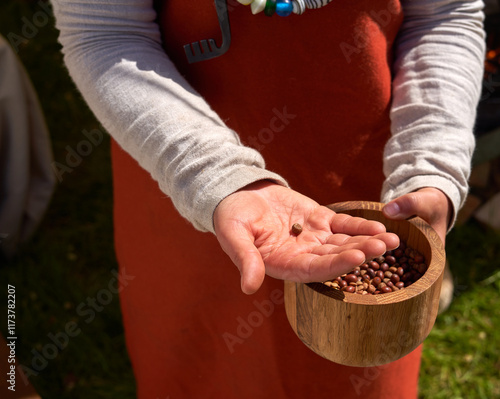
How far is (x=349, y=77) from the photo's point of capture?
3.45 feet

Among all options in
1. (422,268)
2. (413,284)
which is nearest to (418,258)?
(422,268)

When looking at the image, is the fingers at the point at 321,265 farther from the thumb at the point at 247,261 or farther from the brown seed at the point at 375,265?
the brown seed at the point at 375,265

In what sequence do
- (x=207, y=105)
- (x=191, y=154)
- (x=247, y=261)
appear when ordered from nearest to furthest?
(x=247, y=261) → (x=191, y=154) → (x=207, y=105)

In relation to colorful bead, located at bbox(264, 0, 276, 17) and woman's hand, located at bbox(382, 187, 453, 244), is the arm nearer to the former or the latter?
woman's hand, located at bbox(382, 187, 453, 244)

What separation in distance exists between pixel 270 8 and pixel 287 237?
16.4 inches

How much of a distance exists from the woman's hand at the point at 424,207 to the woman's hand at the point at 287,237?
3.3 inches

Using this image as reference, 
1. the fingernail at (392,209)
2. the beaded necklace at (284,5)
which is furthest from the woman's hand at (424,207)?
the beaded necklace at (284,5)

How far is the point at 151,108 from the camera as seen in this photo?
96 centimetres

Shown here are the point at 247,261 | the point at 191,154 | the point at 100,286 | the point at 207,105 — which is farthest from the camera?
the point at 100,286

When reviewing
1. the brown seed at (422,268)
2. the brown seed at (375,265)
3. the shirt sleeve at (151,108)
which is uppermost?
the shirt sleeve at (151,108)

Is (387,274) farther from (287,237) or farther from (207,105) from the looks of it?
(207,105)

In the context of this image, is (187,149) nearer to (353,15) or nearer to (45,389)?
(353,15)

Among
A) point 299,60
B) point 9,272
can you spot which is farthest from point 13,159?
point 299,60

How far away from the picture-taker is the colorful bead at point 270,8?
0.95 meters
